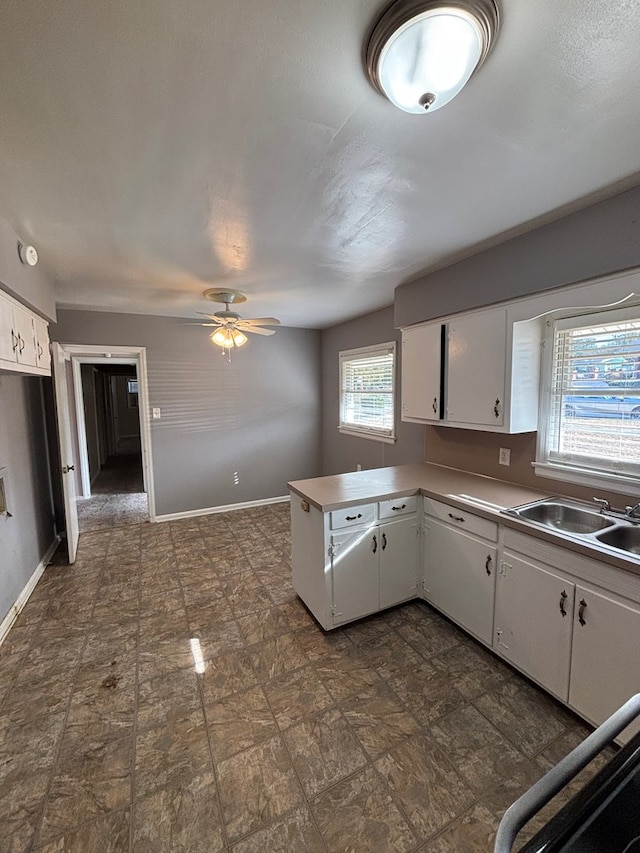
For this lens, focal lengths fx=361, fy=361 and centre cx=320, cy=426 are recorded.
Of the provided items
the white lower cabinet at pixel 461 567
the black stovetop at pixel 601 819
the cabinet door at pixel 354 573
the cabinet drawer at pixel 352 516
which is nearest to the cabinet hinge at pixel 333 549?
the cabinet door at pixel 354 573

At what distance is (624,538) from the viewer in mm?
1832

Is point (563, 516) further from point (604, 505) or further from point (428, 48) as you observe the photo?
point (428, 48)

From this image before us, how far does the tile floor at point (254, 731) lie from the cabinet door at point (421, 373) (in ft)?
4.89

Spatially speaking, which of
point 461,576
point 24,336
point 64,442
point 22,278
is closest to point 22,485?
point 64,442

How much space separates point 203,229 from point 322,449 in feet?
12.3

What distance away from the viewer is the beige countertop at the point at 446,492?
182cm

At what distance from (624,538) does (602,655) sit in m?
0.58

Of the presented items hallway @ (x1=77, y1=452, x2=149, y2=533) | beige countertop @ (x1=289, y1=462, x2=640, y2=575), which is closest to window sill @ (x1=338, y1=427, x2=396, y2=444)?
beige countertop @ (x1=289, y1=462, x2=640, y2=575)

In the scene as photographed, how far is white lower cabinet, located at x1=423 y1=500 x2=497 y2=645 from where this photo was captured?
2.11m

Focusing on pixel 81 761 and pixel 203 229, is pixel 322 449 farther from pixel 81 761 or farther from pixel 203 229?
pixel 81 761

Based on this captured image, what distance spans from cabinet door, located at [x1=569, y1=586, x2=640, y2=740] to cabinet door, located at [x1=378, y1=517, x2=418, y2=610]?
40.8 inches

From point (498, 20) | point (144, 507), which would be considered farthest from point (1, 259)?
point (144, 507)

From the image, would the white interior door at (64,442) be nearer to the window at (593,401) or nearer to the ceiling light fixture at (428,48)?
the ceiling light fixture at (428,48)

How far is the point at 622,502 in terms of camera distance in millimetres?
1976
